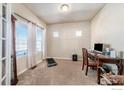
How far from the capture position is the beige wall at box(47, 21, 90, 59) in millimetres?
6809

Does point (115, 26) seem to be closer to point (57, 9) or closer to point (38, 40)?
point (57, 9)

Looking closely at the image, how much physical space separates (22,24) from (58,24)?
3.35 meters

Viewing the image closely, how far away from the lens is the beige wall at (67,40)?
681 cm

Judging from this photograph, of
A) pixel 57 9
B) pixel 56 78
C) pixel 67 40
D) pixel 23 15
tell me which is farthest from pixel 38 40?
pixel 56 78

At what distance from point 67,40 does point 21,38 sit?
353 centimetres

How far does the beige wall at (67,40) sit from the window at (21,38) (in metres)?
3.01

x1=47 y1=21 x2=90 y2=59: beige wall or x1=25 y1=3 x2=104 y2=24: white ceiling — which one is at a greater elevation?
x1=25 y1=3 x2=104 y2=24: white ceiling

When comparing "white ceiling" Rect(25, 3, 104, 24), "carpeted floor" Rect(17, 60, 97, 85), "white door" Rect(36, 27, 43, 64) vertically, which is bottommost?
"carpeted floor" Rect(17, 60, 97, 85)

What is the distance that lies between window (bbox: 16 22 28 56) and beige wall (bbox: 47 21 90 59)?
3.01 meters

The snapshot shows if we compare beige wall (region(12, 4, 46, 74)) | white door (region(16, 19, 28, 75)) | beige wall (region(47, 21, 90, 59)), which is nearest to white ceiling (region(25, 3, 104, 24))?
beige wall (region(12, 4, 46, 74))

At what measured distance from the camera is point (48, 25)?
7125 millimetres

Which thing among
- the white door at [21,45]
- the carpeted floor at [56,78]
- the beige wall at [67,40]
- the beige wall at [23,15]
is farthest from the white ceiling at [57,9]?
the carpeted floor at [56,78]

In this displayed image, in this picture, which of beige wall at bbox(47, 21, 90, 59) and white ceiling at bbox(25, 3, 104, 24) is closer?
white ceiling at bbox(25, 3, 104, 24)

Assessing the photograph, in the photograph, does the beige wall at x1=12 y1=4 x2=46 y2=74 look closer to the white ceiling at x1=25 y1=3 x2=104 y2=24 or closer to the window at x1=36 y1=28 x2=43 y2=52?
the white ceiling at x1=25 y1=3 x2=104 y2=24
